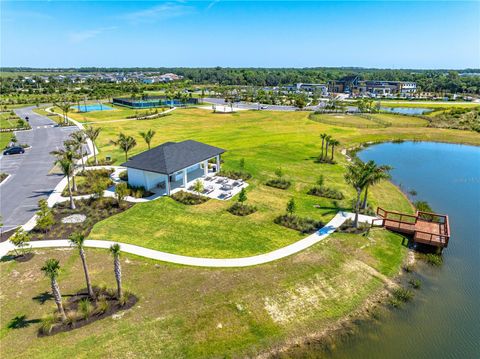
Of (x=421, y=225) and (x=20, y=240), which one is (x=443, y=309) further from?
(x=20, y=240)

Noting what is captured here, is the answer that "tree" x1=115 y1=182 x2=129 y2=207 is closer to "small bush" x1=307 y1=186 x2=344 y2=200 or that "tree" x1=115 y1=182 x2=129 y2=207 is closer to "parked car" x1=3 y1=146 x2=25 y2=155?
"small bush" x1=307 y1=186 x2=344 y2=200

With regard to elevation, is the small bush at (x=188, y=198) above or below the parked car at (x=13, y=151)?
below

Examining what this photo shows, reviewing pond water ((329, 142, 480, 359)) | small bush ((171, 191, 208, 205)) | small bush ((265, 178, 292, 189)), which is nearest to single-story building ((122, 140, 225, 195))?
small bush ((171, 191, 208, 205))

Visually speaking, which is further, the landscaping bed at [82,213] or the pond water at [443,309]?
the landscaping bed at [82,213]

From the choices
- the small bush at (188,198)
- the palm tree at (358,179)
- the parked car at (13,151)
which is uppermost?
the palm tree at (358,179)

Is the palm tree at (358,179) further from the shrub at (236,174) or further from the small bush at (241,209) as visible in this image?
the shrub at (236,174)

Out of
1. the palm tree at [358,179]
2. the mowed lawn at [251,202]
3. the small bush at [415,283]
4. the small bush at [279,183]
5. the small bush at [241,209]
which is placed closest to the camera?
the small bush at [415,283]

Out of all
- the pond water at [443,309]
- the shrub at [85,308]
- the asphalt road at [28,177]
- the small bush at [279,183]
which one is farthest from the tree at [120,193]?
the pond water at [443,309]

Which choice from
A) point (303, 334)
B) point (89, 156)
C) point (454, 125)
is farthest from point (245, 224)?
point (454, 125)

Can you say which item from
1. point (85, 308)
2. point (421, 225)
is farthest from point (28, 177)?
point (421, 225)
